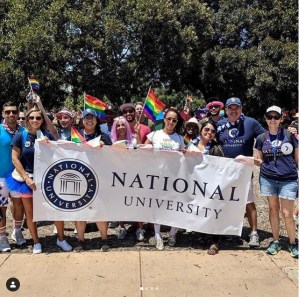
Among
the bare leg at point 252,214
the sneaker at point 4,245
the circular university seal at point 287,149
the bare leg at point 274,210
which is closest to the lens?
the circular university seal at point 287,149

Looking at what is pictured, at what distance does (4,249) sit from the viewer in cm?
501

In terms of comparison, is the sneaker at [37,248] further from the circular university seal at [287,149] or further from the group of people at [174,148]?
the circular university seal at [287,149]

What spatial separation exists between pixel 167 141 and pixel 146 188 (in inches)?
25.5

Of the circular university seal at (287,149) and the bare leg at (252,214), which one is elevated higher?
the circular university seal at (287,149)

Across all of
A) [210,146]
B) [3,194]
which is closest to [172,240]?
[210,146]

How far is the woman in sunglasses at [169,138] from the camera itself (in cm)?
506

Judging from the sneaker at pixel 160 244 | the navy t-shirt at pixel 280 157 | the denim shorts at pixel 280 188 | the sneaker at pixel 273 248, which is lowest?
the sneaker at pixel 273 248

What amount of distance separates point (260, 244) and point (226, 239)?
444 mm

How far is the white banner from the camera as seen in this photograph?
5.04m

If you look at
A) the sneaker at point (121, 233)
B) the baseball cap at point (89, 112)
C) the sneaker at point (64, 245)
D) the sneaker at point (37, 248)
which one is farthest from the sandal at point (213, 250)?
the baseball cap at point (89, 112)

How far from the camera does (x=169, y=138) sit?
5152 millimetres

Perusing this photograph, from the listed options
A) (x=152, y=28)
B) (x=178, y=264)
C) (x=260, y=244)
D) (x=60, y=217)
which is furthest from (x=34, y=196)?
(x=152, y=28)

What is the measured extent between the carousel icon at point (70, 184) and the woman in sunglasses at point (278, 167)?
2206mm

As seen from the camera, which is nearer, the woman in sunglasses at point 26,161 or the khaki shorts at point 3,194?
the woman in sunglasses at point 26,161
